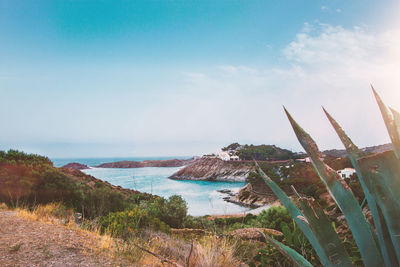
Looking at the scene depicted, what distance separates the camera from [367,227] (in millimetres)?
1172

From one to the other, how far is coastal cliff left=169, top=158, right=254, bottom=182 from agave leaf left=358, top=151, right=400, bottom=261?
3216 cm

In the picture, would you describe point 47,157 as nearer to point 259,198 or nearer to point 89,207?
point 89,207

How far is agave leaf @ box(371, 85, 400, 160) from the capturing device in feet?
3.10

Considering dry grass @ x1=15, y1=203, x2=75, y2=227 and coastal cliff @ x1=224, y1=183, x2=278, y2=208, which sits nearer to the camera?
dry grass @ x1=15, y1=203, x2=75, y2=227

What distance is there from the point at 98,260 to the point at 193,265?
57.0 inches

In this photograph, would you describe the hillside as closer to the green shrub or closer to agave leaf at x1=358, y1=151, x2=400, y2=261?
the green shrub

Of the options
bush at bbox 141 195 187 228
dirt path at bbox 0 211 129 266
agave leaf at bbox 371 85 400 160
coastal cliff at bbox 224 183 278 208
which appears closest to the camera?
agave leaf at bbox 371 85 400 160

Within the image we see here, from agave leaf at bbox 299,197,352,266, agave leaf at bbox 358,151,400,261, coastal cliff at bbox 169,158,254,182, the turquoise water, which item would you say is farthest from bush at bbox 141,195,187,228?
coastal cliff at bbox 169,158,254,182

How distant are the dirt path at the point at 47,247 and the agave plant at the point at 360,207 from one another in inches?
132

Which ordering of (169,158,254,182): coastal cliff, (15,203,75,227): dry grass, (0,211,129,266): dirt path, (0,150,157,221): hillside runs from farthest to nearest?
(169,158,254,182): coastal cliff
(0,150,157,221): hillside
(15,203,75,227): dry grass
(0,211,129,266): dirt path

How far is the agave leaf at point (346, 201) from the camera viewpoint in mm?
1146

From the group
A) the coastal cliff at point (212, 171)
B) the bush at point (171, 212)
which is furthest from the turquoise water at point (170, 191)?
the coastal cliff at point (212, 171)

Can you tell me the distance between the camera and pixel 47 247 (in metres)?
4.13

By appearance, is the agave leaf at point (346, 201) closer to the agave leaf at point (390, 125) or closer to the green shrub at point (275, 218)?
the agave leaf at point (390, 125)
